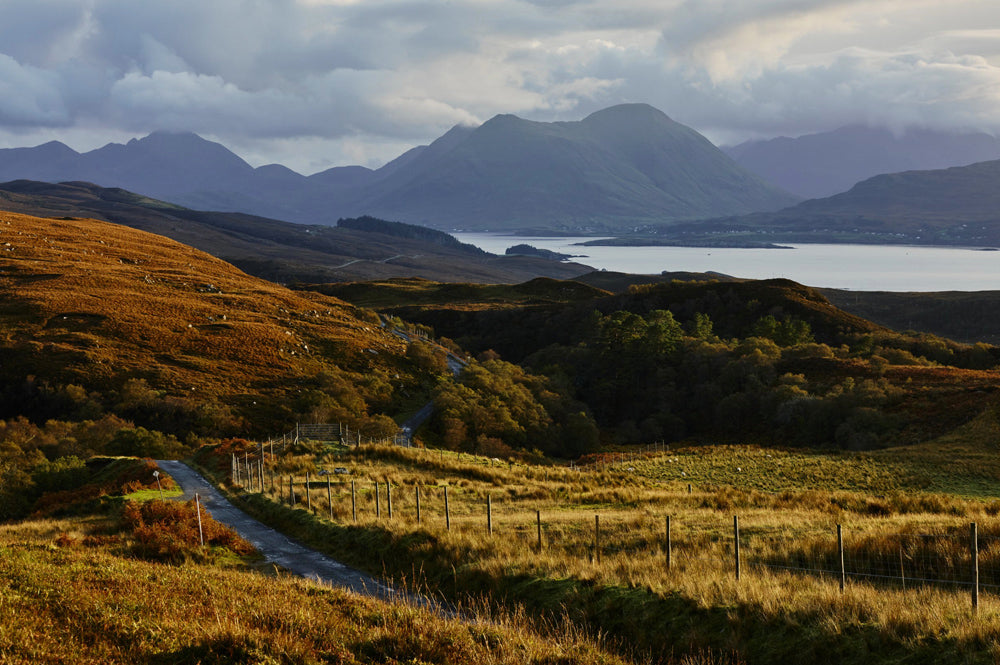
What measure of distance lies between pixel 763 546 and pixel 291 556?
45.7ft

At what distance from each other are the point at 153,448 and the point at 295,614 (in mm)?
54931

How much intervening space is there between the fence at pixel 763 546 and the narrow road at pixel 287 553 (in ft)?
7.22

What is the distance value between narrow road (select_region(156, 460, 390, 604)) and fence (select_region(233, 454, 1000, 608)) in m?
2.20

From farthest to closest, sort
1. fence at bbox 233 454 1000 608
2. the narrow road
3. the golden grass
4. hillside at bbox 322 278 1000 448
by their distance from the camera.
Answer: hillside at bbox 322 278 1000 448 → the narrow road → fence at bbox 233 454 1000 608 → the golden grass

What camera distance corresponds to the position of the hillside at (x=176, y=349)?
71.6m

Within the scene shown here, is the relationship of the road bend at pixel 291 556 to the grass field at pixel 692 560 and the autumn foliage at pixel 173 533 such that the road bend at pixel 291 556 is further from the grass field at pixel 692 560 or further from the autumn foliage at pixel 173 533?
the autumn foliage at pixel 173 533

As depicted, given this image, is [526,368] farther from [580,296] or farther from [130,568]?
[130,568]

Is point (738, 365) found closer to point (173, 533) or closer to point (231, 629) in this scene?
point (173, 533)

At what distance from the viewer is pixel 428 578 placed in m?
18.1

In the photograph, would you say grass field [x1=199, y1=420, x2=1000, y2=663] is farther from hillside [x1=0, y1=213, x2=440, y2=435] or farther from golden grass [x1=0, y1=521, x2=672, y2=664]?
hillside [x1=0, y1=213, x2=440, y2=435]

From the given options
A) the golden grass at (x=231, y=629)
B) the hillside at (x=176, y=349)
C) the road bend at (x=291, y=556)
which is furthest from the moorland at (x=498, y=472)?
the road bend at (x=291, y=556)

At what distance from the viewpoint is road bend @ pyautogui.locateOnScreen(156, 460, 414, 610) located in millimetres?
17730

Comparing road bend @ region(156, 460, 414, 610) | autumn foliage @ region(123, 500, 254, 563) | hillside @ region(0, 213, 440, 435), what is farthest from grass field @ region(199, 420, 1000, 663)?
hillside @ region(0, 213, 440, 435)

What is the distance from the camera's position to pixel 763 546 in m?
18.7
